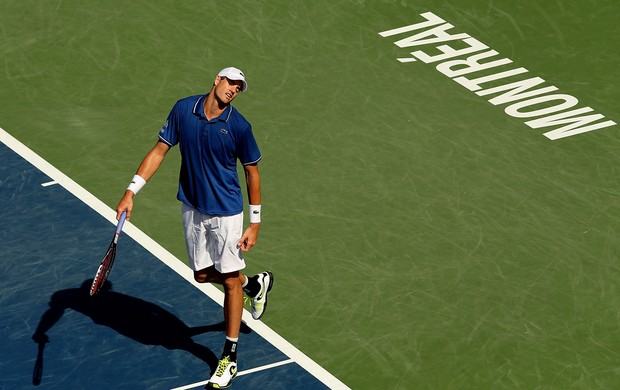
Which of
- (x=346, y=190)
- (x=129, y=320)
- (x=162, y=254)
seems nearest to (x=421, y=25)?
(x=346, y=190)

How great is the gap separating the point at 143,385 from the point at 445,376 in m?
2.80

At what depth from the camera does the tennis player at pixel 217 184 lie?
13.5 m

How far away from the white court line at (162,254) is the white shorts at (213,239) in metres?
1.20

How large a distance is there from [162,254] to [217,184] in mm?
2701

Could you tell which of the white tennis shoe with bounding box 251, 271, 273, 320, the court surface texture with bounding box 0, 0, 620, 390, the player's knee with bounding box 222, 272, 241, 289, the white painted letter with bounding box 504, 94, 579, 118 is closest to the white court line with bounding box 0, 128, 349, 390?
the court surface texture with bounding box 0, 0, 620, 390

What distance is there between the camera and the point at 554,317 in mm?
15250

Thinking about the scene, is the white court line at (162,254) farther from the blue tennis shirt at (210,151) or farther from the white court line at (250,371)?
the blue tennis shirt at (210,151)

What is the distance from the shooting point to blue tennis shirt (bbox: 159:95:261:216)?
1348cm

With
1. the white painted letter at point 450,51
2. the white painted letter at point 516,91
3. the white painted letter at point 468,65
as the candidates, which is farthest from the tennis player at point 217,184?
the white painted letter at point 450,51

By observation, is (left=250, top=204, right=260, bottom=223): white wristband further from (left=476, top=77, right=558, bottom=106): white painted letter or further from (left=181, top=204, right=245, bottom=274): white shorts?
(left=476, top=77, right=558, bottom=106): white painted letter

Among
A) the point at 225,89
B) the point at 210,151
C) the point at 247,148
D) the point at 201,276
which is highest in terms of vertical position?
the point at 225,89

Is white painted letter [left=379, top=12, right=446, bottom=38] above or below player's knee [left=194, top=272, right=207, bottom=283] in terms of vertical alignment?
above

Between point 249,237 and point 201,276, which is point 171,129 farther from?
point 201,276

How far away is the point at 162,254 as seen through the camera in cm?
1612
